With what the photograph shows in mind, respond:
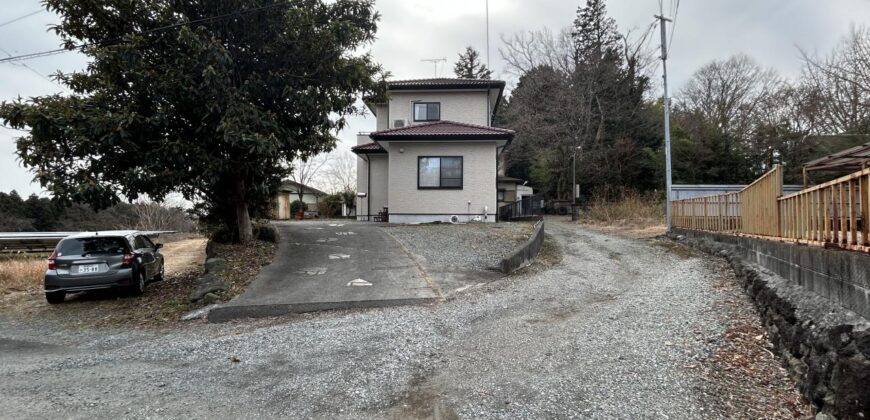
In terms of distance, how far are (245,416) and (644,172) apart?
102 feet

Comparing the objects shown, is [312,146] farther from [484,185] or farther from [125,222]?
[125,222]

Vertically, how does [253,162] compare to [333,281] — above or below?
above

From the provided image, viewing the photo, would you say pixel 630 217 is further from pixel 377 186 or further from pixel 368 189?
pixel 368 189

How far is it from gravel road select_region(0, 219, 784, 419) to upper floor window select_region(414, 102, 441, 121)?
1432 centimetres

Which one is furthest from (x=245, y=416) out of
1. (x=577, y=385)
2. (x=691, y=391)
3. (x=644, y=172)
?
(x=644, y=172)

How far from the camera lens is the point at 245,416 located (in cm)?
343

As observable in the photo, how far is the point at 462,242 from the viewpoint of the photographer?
38.6 feet

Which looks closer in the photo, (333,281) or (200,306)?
(200,306)

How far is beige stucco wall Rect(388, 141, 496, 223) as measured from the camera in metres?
16.8

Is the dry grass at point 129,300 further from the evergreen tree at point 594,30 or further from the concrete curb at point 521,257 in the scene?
the evergreen tree at point 594,30

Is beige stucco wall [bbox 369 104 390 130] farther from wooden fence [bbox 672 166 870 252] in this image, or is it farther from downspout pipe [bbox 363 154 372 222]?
wooden fence [bbox 672 166 870 252]

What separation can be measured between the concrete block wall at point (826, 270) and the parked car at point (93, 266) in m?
10.4

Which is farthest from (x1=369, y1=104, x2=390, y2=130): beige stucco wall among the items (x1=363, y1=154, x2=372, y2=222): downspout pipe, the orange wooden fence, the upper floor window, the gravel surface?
the orange wooden fence

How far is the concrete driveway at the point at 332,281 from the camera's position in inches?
267
